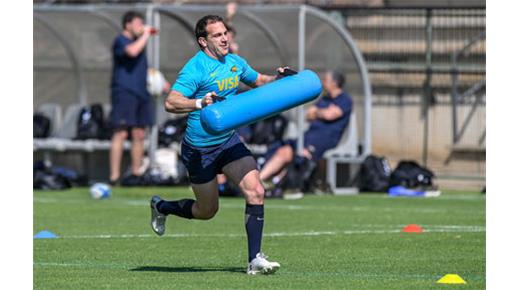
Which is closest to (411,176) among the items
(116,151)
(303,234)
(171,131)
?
(171,131)

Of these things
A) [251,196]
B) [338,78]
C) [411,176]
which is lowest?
[411,176]

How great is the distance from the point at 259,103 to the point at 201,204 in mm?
1178

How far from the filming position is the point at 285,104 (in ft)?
30.9

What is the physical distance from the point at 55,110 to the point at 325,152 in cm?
554

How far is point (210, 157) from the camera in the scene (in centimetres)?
988

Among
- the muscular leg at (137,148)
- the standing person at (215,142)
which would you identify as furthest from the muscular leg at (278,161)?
the standing person at (215,142)

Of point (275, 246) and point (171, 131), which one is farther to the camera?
point (171, 131)

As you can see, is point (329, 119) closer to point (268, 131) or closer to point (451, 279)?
point (268, 131)

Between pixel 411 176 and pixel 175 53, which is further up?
pixel 175 53

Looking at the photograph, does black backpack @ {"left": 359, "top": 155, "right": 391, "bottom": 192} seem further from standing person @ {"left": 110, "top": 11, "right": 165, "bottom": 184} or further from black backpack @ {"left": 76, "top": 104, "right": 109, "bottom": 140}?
black backpack @ {"left": 76, "top": 104, "right": 109, "bottom": 140}

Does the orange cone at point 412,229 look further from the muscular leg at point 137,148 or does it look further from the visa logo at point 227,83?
the muscular leg at point 137,148

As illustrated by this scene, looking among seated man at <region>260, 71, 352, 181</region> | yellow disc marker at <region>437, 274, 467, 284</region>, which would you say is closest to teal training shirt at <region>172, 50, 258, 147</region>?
yellow disc marker at <region>437, 274, 467, 284</region>
